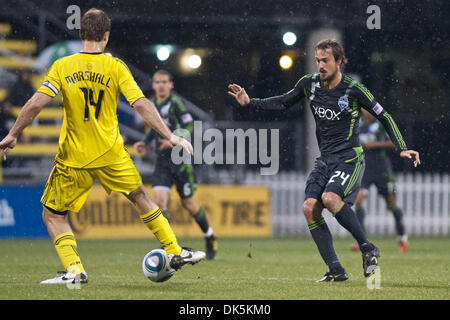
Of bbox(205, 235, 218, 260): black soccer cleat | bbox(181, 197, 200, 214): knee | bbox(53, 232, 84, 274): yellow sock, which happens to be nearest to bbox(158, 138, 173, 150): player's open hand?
bbox(181, 197, 200, 214): knee

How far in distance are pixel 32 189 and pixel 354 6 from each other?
24.5 feet

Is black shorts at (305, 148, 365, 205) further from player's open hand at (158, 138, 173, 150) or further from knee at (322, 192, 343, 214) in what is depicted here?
player's open hand at (158, 138, 173, 150)

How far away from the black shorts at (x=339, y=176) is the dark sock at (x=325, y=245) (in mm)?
247

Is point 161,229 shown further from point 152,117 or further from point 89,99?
point 89,99

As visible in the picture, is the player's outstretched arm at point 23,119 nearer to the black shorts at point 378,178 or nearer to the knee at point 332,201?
the knee at point 332,201

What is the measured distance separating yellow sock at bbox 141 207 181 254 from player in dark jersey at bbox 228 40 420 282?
4.27 feet

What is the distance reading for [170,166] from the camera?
11047mm

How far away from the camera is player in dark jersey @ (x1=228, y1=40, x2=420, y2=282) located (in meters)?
7.87

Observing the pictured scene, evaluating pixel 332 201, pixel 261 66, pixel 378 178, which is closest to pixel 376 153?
pixel 378 178

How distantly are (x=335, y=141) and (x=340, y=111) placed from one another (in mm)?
274

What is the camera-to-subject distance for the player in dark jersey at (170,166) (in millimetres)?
10922

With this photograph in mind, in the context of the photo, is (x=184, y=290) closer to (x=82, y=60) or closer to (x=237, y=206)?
(x=82, y=60)

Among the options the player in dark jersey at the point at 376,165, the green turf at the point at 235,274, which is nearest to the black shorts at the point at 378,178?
the player in dark jersey at the point at 376,165
